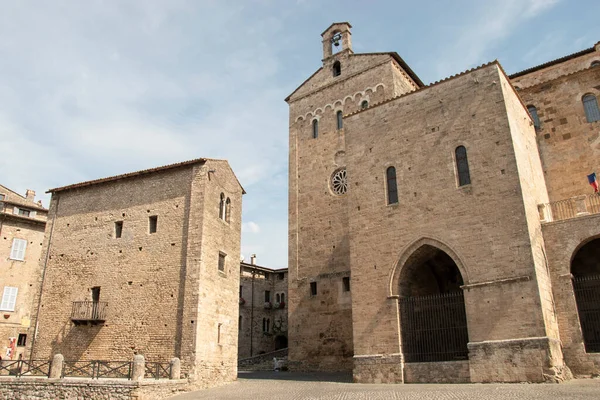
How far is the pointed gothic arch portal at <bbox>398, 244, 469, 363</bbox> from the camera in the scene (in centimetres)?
1597

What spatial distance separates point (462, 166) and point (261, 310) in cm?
2551

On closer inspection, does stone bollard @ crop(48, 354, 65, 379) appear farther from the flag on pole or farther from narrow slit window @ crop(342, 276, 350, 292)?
the flag on pole

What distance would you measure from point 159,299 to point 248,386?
4.62 m

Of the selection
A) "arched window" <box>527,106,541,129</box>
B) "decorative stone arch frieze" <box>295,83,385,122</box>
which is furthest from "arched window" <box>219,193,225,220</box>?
"arched window" <box>527,106,541,129</box>

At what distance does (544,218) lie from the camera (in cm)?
1627

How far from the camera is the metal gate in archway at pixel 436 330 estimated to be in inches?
628

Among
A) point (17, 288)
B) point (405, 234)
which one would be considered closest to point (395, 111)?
point (405, 234)

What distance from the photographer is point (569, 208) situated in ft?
57.0

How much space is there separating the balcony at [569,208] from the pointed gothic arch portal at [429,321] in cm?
382

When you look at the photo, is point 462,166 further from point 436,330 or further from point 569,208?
point 436,330

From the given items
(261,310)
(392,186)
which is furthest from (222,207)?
(261,310)

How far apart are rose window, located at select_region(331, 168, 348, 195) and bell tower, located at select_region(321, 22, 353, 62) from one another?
7669mm

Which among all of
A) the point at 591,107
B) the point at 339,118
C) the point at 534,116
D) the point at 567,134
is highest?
the point at 339,118

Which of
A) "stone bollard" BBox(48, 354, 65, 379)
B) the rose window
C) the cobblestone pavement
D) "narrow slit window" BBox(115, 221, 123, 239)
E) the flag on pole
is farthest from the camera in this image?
the rose window
